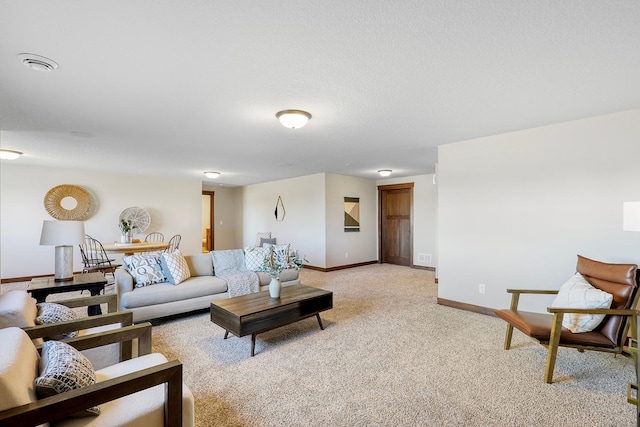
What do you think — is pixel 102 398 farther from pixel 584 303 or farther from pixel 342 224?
pixel 342 224

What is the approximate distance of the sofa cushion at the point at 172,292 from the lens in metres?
3.28

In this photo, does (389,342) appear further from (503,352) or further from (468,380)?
(503,352)

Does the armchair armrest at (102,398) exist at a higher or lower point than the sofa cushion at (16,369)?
lower

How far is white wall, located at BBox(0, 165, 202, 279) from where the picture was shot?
5.71 meters

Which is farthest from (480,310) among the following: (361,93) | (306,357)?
(361,93)

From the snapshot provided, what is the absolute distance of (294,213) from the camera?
7461 millimetres

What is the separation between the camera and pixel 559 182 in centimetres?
328

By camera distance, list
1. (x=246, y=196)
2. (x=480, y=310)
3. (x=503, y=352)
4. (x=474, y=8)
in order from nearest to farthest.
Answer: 1. (x=474, y=8)
2. (x=503, y=352)
3. (x=480, y=310)
4. (x=246, y=196)

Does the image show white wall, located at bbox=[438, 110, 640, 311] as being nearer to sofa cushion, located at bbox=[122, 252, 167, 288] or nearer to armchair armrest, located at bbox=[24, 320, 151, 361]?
armchair armrest, located at bbox=[24, 320, 151, 361]

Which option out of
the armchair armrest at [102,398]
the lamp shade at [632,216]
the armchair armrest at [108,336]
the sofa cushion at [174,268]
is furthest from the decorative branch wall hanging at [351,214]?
the armchair armrest at [102,398]

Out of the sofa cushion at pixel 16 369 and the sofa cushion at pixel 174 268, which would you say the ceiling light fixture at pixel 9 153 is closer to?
the sofa cushion at pixel 174 268

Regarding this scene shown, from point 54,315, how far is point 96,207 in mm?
5491

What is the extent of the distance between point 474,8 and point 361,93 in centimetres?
112

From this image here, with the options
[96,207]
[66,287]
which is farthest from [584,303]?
[96,207]
